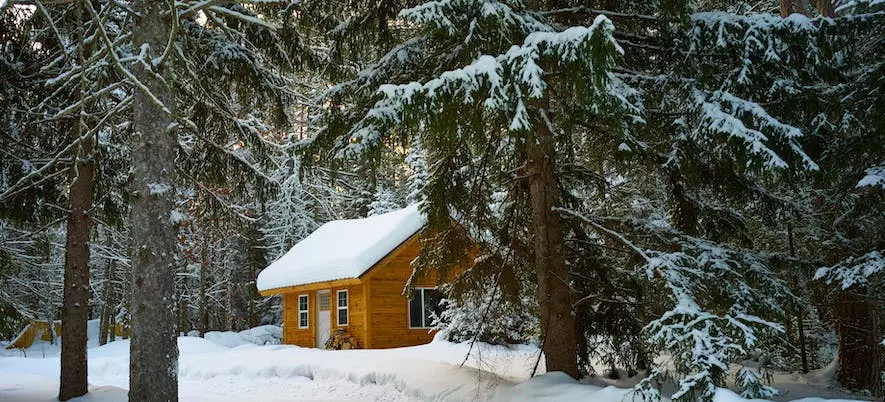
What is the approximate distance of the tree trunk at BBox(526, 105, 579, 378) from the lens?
8.94 meters

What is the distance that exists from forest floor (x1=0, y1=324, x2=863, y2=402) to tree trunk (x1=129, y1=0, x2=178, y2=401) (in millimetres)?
4154

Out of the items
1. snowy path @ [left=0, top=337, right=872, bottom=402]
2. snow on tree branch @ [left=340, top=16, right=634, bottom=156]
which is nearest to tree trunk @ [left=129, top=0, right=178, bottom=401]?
snow on tree branch @ [left=340, top=16, right=634, bottom=156]

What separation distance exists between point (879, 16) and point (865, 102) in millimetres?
934

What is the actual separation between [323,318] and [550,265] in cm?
1513

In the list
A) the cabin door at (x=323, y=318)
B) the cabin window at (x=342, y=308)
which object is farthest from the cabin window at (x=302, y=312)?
the cabin window at (x=342, y=308)

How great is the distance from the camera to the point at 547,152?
30.0 feet

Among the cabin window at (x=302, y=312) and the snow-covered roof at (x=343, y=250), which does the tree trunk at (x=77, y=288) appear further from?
the cabin window at (x=302, y=312)

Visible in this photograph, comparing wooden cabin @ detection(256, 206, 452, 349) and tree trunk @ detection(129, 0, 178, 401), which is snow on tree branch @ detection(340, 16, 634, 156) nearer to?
tree trunk @ detection(129, 0, 178, 401)

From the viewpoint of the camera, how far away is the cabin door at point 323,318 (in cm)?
2255

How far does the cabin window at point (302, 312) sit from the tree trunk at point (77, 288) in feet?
41.7

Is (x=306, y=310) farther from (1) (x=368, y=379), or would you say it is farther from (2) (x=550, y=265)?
(2) (x=550, y=265)

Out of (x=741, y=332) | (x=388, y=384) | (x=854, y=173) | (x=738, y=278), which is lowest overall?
(x=388, y=384)

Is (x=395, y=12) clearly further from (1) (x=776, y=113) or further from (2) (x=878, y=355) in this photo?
(2) (x=878, y=355)

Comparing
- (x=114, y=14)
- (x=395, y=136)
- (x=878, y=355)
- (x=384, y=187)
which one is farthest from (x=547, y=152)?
(x=384, y=187)
